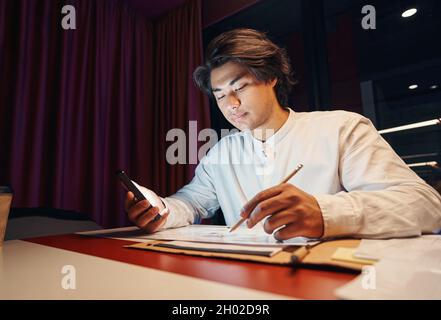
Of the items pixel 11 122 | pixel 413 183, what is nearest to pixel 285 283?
pixel 413 183

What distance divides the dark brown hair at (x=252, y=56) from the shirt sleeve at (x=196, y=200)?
48 cm

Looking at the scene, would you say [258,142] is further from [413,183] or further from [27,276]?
[27,276]

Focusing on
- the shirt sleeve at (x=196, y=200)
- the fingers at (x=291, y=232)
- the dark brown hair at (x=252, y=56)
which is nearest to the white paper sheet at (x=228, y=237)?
the fingers at (x=291, y=232)

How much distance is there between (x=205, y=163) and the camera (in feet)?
4.61

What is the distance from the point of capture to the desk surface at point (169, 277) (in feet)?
0.98

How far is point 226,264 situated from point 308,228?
20 cm

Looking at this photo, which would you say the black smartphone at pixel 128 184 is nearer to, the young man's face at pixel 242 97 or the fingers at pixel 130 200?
the fingers at pixel 130 200

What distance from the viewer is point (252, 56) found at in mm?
1215

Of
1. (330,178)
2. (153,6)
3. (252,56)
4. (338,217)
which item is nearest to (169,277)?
(338,217)

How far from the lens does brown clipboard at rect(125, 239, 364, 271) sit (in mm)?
366

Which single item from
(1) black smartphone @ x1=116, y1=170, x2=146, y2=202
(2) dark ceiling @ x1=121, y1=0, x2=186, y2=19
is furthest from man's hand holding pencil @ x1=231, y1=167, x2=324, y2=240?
(2) dark ceiling @ x1=121, y1=0, x2=186, y2=19

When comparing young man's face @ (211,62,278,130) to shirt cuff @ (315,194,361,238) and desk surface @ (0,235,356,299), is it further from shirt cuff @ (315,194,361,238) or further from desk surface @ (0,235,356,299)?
desk surface @ (0,235,356,299)

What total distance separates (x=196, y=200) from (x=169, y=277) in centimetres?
93

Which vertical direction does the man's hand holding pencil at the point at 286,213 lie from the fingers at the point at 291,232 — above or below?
above
